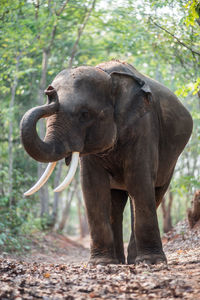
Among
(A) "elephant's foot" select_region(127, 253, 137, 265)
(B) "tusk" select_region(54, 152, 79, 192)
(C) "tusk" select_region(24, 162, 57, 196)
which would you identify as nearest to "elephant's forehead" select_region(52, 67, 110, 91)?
(B) "tusk" select_region(54, 152, 79, 192)

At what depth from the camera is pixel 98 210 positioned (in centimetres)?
651

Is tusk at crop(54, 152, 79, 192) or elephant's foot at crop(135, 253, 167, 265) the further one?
elephant's foot at crop(135, 253, 167, 265)

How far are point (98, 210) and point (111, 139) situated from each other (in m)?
1.00

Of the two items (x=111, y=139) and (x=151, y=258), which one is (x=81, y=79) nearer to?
(x=111, y=139)

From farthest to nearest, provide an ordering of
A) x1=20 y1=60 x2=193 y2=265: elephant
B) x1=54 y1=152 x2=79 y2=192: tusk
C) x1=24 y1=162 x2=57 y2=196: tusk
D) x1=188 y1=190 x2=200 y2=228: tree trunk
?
x1=188 y1=190 x2=200 y2=228: tree trunk → x1=20 y1=60 x2=193 y2=265: elephant → x1=24 y1=162 x2=57 y2=196: tusk → x1=54 y1=152 x2=79 y2=192: tusk

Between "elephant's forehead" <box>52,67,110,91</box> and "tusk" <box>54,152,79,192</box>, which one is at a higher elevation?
"elephant's forehead" <box>52,67,110,91</box>

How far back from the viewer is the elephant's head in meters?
5.34

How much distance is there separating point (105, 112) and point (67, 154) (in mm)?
810

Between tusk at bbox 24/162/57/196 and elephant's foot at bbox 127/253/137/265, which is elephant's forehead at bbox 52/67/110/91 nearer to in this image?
tusk at bbox 24/162/57/196

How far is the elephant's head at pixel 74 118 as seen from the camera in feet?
17.5

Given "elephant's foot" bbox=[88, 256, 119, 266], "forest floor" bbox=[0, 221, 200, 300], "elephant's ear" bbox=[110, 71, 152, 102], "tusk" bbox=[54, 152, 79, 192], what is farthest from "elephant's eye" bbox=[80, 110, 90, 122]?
"elephant's foot" bbox=[88, 256, 119, 266]

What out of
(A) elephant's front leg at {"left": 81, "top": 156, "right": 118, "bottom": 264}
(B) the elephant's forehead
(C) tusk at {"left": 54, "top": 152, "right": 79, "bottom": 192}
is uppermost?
(B) the elephant's forehead

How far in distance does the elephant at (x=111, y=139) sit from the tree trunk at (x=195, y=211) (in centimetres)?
459

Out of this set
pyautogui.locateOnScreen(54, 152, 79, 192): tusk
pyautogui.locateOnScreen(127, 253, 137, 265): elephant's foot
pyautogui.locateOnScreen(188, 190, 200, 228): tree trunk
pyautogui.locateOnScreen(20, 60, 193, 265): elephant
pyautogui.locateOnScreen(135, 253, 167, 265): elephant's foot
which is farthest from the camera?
pyautogui.locateOnScreen(188, 190, 200, 228): tree trunk
